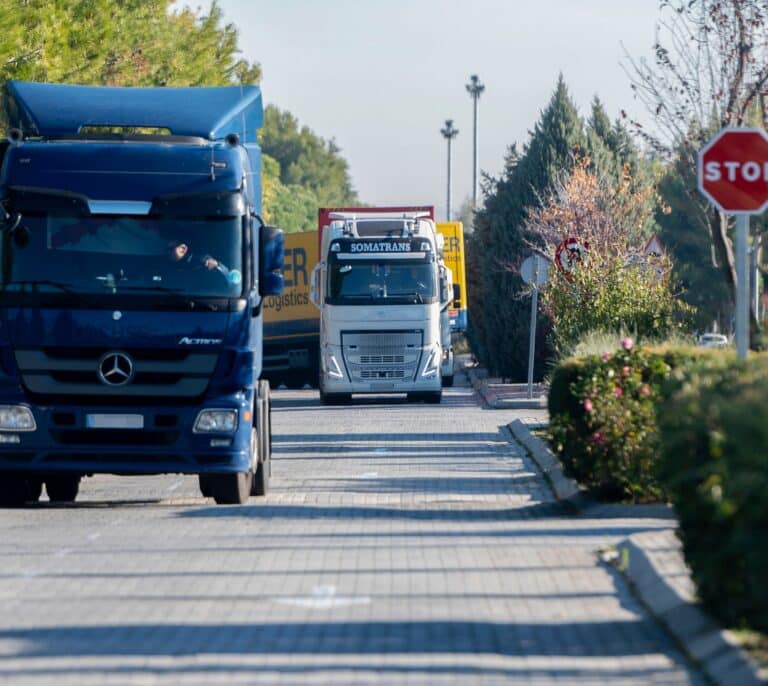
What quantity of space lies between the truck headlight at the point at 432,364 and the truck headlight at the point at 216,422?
18383 mm

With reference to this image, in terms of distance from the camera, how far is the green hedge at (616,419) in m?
14.5

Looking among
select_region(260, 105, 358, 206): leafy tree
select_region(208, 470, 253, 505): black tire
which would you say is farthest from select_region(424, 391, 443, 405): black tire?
select_region(260, 105, 358, 206): leafy tree

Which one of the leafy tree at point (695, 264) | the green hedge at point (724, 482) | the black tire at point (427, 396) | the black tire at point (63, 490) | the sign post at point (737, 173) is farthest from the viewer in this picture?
the leafy tree at point (695, 264)

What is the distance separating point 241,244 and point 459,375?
40.5 meters

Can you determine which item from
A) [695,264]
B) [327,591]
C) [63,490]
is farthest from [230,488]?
[695,264]

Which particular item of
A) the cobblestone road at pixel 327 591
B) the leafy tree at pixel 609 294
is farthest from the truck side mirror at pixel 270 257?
the leafy tree at pixel 609 294

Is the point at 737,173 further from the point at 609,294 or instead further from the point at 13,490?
the point at 609,294

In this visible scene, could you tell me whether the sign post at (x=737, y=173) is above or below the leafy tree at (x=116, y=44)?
below

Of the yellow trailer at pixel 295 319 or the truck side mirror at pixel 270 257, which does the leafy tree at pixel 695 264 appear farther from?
the truck side mirror at pixel 270 257

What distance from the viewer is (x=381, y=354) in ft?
108

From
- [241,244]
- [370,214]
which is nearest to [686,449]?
[241,244]

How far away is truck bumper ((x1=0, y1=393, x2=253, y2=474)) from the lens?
14492 millimetres

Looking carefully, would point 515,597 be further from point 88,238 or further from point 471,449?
Answer: point 471,449

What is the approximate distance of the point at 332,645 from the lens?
8.23 meters
